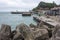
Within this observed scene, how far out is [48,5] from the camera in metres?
107

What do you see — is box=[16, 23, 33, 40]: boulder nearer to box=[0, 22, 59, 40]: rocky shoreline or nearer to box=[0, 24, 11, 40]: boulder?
box=[0, 22, 59, 40]: rocky shoreline

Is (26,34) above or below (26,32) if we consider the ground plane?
below

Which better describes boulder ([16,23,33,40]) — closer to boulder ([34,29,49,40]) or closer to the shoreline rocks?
the shoreline rocks

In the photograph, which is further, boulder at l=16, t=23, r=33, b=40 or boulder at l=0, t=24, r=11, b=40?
boulder at l=0, t=24, r=11, b=40

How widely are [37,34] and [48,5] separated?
97.1 metres

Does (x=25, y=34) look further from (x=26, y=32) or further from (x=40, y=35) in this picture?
(x=40, y=35)

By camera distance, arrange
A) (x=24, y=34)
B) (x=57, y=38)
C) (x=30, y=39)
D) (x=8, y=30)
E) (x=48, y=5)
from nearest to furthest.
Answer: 1. (x=57, y=38)
2. (x=30, y=39)
3. (x=24, y=34)
4. (x=8, y=30)
5. (x=48, y=5)

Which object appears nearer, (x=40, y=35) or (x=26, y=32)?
(x=40, y=35)

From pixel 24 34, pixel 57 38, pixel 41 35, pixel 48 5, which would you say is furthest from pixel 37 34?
pixel 48 5

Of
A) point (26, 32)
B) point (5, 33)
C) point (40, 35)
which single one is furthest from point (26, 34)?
point (5, 33)

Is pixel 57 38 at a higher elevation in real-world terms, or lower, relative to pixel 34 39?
higher

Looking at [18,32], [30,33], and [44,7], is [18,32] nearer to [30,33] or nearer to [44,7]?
[30,33]

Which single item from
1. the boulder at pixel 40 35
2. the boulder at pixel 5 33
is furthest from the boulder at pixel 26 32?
the boulder at pixel 5 33

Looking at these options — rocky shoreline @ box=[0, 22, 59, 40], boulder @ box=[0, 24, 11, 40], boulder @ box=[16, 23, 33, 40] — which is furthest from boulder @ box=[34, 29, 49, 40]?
boulder @ box=[0, 24, 11, 40]
